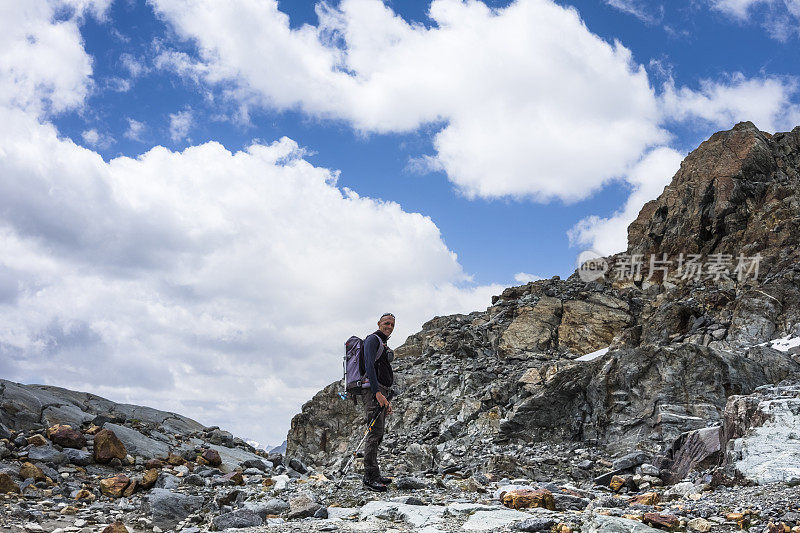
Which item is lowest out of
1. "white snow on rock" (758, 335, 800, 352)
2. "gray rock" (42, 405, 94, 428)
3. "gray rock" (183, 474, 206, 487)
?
"gray rock" (183, 474, 206, 487)

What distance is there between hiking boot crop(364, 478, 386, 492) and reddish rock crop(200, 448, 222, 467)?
533 cm

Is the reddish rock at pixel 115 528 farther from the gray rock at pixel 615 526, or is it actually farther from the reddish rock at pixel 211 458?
the gray rock at pixel 615 526

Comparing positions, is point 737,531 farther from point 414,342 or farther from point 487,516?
point 414,342

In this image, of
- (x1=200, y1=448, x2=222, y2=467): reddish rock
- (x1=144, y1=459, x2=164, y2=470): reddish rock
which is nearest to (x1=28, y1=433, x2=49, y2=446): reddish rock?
(x1=144, y1=459, x2=164, y2=470): reddish rock

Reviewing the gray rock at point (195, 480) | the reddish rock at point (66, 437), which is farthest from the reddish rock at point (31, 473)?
the gray rock at point (195, 480)

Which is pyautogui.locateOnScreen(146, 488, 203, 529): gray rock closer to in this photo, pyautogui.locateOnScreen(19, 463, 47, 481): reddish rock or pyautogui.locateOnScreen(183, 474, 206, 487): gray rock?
pyautogui.locateOnScreen(183, 474, 206, 487): gray rock

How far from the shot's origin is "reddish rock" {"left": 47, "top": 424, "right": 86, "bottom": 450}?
1259 centimetres

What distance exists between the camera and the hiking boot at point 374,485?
426 inches

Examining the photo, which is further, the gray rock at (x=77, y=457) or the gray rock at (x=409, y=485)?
the gray rock at (x=77, y=457)

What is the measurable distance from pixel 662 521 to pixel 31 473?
10940 mm

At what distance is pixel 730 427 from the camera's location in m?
11.9

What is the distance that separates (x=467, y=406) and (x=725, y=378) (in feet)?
33.8

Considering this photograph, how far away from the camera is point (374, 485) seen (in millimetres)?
10883

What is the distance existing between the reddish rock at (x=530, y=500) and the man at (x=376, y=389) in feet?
8.75
